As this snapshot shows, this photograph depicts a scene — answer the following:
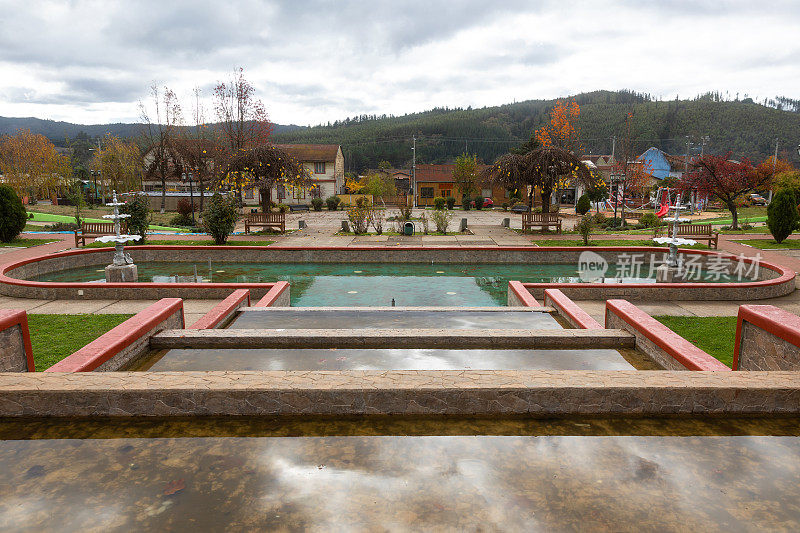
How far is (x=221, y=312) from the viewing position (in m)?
8.13

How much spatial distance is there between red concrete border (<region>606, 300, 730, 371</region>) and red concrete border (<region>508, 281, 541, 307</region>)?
82.1 inches

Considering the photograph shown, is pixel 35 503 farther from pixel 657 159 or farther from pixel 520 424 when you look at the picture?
pixel 657 159

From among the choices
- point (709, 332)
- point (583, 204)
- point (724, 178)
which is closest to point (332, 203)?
point (583, 204)

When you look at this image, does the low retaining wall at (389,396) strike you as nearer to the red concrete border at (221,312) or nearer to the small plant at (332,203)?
the red concrete border at (221,312)

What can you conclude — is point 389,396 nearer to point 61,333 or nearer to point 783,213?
point 61,333

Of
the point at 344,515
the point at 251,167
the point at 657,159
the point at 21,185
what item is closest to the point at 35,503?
the point at 344,515

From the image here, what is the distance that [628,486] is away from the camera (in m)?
3.37

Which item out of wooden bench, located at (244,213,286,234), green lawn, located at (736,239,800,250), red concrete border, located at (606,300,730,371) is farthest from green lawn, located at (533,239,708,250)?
red concrete border, located at (606,300,730,371)

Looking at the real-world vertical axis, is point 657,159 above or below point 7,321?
above

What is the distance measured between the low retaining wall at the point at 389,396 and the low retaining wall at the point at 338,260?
249 inches

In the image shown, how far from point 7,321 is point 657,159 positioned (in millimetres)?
92184

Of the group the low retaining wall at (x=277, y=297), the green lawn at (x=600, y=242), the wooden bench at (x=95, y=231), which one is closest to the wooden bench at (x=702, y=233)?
Answer: the green lawn at (x=600, y=242)

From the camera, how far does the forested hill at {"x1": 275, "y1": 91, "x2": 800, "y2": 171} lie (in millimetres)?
104375

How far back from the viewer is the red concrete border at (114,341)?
16.8ft
